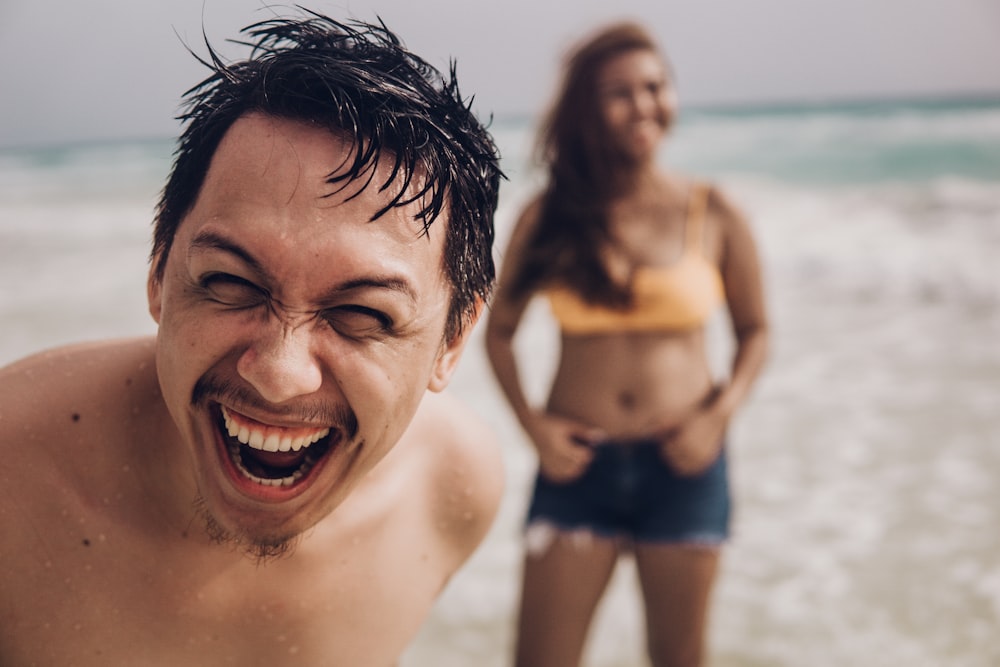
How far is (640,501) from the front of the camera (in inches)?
103

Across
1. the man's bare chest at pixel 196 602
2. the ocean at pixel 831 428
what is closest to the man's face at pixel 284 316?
the man's bare chest at pixel 196 602

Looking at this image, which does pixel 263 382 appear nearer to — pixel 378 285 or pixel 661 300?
pixel 378 285

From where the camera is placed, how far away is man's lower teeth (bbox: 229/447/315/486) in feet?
4.21

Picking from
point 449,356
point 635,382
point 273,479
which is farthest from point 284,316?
point 635,382

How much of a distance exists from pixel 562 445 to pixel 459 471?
78 cm

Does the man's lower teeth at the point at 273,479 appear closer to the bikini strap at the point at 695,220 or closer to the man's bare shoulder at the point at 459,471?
the man's bare shoulder at the point at 459,471

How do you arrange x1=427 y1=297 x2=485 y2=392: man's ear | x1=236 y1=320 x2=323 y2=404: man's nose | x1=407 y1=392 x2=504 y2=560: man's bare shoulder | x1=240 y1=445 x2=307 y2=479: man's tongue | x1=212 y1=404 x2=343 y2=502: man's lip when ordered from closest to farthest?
x1=236 y1=320 x2=323 y2=404: man's nose, x1=212 y1=404 x2=343 y2=502: man's lip, x1=240 y1=445 x2=307 y2=479: man's tongue, x1=427 y1=297 x2=485 y2=392: man's ear, x1=407 y1=392 x2=504 y2=560: man's bare shoulder

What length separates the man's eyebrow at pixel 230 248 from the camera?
1.14 meters

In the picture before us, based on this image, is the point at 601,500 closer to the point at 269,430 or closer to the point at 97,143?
the point at 269,430

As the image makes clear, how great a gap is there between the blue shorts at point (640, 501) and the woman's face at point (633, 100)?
963 millimetres

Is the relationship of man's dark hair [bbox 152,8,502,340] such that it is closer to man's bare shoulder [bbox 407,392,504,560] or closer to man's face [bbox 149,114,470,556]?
man's face [bbox 149,114,470,556]

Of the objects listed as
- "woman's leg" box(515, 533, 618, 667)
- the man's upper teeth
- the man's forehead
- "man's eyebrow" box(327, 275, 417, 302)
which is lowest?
"woman's leg" box(515, 533, 618, 667)

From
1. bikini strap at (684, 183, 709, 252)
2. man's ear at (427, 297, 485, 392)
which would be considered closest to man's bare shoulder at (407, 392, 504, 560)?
man's ear at (427, 297, 485, 392)

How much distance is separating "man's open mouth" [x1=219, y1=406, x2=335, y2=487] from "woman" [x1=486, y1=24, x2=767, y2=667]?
4.41 ft
